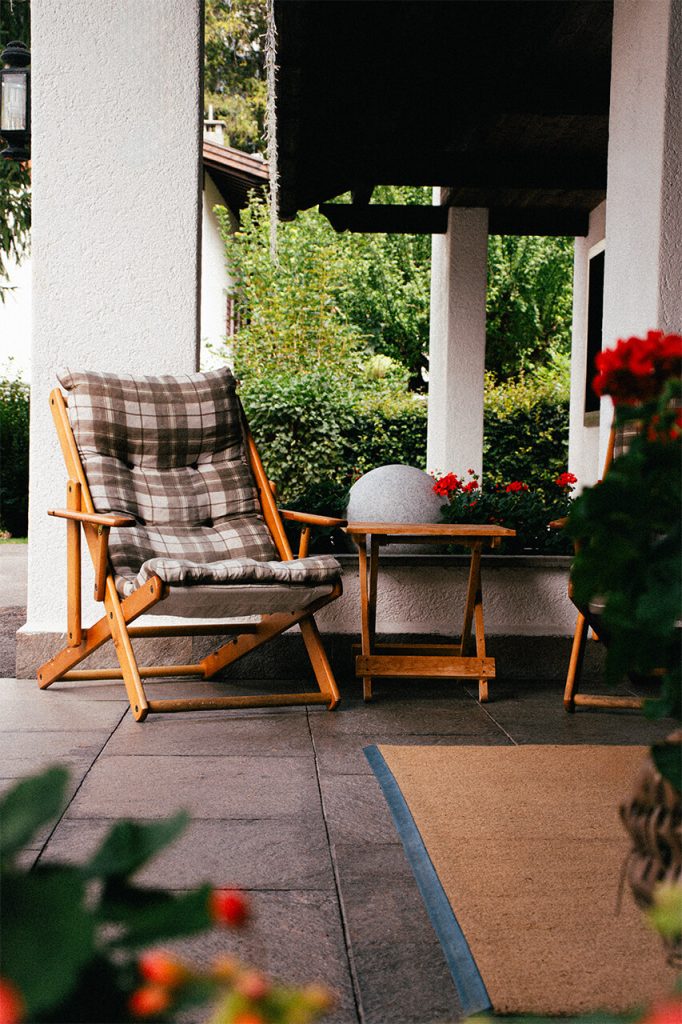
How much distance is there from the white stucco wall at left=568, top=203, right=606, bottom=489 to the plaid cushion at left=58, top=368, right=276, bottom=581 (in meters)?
5.00

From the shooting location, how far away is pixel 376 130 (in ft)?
22.9

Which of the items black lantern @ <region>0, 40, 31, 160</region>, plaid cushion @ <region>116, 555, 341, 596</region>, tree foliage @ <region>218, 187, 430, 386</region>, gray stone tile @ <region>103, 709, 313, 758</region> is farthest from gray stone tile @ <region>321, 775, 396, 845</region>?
tree foliage @ <region>218, 187, 430, 386</region>

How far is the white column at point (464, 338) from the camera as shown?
28.8 feet

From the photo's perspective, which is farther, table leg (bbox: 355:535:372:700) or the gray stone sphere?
the gray stone sphere

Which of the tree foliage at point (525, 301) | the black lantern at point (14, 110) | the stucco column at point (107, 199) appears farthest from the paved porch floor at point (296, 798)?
the tree foliage at point (525, 301)

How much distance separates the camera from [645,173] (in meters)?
4.05

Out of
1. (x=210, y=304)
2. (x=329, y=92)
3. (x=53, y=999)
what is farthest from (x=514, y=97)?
(x=210, y=304)

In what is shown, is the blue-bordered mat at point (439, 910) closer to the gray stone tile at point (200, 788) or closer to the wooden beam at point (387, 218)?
the gray stone tile at point (200, 788)

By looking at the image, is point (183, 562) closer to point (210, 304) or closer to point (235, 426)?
point (235, 426)

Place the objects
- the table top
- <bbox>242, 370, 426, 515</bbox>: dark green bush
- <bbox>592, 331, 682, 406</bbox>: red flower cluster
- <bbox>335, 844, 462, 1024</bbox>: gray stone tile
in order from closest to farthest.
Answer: <bbox>592, 331, 682, 406</bbox>: red flower cluster, <bbox>335, 844, 462, 1024</bbox>: gray stone tile, the table top, <bbox>242, 370, 426, 515</bbox>: dark green bush

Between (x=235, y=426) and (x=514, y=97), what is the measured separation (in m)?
3.01

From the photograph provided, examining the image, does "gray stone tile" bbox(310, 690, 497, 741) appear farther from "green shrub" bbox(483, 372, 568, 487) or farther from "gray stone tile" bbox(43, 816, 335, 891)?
"green shrub" bbox(483, 372, 568, 487)

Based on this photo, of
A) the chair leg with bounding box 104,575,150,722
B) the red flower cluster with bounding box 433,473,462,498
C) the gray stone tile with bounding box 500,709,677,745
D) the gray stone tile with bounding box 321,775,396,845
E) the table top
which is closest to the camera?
the gray stone tile with bounding box 321,775,396,845

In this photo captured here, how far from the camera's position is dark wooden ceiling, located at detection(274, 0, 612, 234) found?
210 inches
